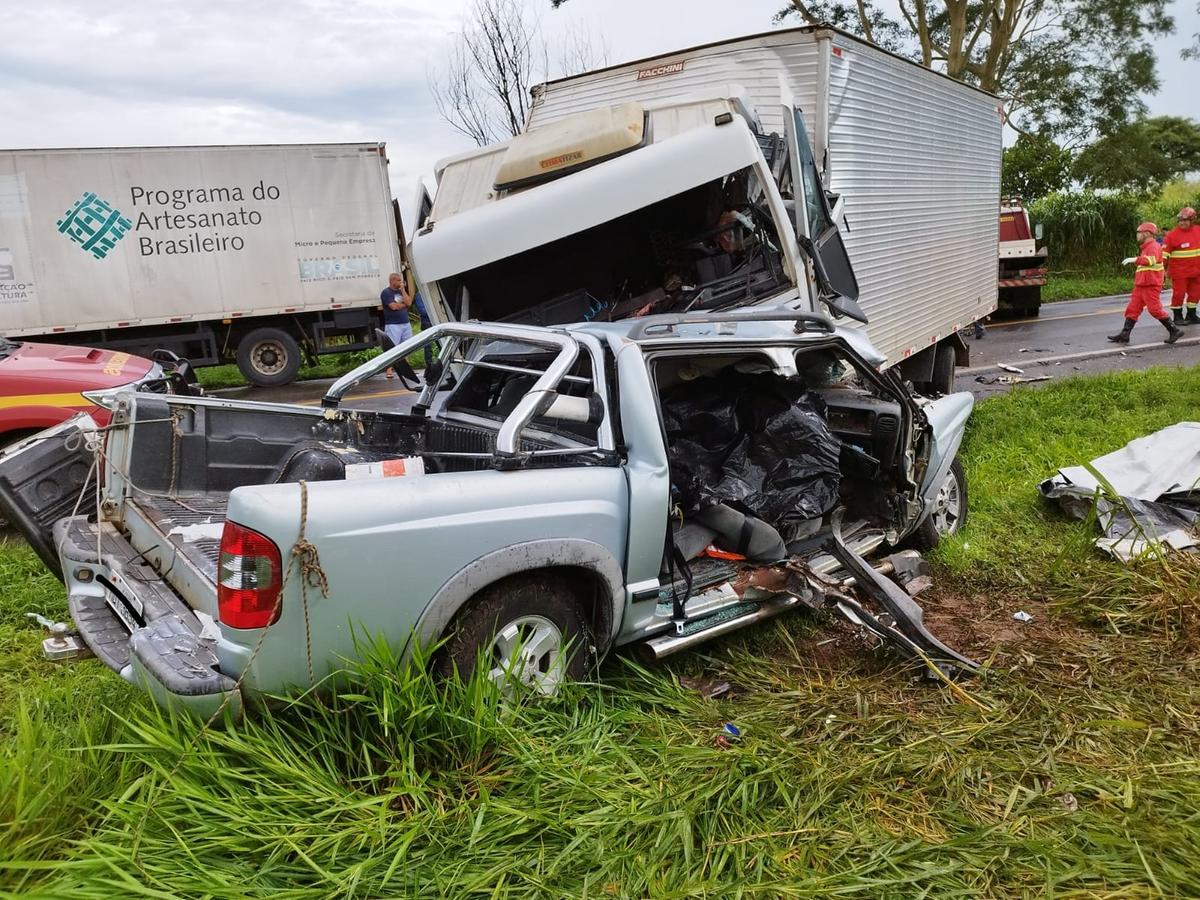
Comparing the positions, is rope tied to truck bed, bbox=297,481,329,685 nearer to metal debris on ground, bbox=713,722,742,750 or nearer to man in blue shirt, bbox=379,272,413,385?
metal debris on ground, bbox=713,722,742,750

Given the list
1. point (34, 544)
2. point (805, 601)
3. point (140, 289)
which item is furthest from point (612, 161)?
point (140, 289)

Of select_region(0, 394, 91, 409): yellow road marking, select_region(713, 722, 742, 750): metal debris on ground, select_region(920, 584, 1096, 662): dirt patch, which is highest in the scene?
select_region(0, 394, 91, 409): yellow road marking

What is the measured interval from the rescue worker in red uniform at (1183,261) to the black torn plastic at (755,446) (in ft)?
38.0

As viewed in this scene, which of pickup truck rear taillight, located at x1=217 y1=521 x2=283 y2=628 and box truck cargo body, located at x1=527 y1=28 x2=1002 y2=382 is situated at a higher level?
box truck cargo body, located at x1=527 y1=28 x2=1002 y2=382

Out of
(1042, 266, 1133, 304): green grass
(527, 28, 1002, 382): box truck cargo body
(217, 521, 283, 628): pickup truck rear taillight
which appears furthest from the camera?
(1042, 266, 1133, 304): green grass

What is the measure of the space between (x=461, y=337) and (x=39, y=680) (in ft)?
7.67

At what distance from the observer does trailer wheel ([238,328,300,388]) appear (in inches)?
524

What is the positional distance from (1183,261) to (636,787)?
13.8 metres

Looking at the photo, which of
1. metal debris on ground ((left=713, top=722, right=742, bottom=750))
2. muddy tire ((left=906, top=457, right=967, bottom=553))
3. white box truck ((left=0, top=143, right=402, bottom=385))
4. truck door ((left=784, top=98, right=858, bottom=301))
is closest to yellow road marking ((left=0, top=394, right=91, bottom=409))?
metal debris on ground ((left=713, top=722, right=742, bottom=750))

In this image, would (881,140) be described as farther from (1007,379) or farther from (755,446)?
(755,446)

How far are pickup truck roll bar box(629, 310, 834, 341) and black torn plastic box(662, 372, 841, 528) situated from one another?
0.32m

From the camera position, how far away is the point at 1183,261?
13141 millimetres

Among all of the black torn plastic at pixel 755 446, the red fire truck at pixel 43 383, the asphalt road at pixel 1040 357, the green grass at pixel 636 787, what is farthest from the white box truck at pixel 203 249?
the black torn plastic at pixel 755 446

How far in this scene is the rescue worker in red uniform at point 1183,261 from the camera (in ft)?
42.8
